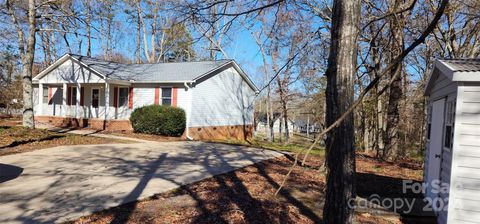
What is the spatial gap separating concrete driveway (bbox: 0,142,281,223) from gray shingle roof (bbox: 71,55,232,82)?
24.4 feet

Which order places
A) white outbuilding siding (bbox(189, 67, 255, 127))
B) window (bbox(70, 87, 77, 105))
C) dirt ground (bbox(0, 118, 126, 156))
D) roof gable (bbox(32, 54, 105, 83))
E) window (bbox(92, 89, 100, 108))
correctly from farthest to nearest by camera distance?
window (bbox(70, 87, 77, 105)) → window (bbox(92, 89, 100, 108)) → roof gable (bbox(32, 54, 105, 83)) → white outbuilding siding (bbox(189, 67, 255, 127)) → dirt ground (bbox(0, 118, 126, 156))

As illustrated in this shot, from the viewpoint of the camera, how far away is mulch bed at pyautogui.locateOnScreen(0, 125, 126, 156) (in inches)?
443

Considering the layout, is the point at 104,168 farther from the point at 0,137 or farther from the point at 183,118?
the point at 183,118

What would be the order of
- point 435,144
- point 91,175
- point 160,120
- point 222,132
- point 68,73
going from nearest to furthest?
point 435,144
point 91,175
point 160,120
point 68,73
point 222,132

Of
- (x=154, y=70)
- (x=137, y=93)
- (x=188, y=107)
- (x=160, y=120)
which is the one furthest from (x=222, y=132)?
(x=154, y=70)

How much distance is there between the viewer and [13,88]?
95.1 feet

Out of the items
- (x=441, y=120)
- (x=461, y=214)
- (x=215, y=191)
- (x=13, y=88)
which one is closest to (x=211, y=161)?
(x=215, y=191)

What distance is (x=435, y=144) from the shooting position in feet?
21.9

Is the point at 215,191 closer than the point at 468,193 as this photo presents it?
No

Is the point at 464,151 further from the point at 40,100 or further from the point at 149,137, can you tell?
the point at 40,100

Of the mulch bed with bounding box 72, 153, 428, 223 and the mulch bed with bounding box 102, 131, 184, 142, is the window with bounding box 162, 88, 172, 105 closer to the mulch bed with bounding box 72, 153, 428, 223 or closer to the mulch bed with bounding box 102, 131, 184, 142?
the mulch bed with bounding box 102, 131, 184, 142

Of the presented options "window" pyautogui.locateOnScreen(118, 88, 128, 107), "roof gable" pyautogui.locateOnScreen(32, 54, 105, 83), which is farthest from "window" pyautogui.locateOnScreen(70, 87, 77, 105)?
"window" pyautogui.locateOnScreen(118, 88, 128, 107)

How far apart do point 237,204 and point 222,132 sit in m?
15.8

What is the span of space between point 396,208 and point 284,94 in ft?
73.4
